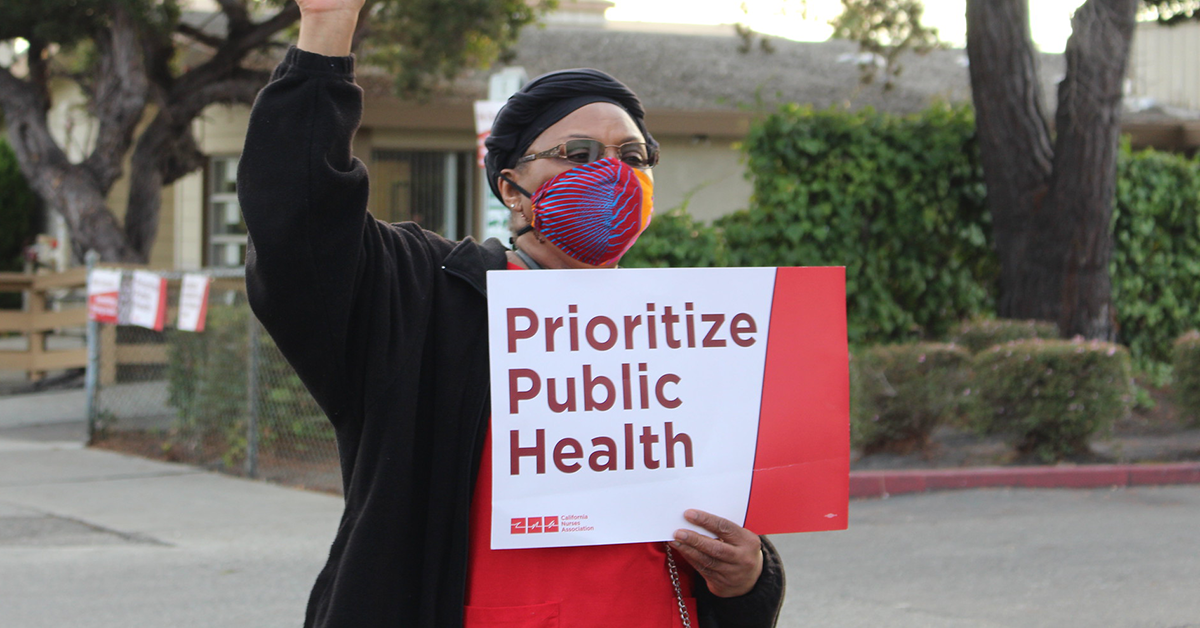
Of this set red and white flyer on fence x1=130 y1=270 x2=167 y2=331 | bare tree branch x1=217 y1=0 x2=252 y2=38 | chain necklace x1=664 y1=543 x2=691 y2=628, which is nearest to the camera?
chain necklace x1=664 y1=543 x2=691 y2=628

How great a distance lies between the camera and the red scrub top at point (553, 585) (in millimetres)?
1838

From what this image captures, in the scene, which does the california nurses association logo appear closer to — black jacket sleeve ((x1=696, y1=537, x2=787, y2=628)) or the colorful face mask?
black jacket sleeve ((x1=696, y1=537, x2=787, y2=628))

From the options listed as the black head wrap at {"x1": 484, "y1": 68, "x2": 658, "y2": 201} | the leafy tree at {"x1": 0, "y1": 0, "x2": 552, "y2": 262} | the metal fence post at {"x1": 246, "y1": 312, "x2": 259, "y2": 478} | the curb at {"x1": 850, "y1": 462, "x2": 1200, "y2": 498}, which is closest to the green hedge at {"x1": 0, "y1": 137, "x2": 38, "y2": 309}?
the leafy tree at {"x1": 0, "y1": 0, "x2": 552, "y2": 262}

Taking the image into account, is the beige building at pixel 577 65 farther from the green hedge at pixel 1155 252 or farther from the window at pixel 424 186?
the green hedge at pixel 1155 252

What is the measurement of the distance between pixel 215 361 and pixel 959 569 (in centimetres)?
633

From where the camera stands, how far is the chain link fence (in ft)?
30.7

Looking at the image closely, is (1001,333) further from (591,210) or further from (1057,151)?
(591,210)

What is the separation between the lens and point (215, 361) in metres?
9.95

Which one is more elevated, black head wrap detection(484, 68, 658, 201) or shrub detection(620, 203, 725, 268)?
black head wrap detection(484, 68, 658, 201)

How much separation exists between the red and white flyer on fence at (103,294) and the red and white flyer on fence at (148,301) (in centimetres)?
22

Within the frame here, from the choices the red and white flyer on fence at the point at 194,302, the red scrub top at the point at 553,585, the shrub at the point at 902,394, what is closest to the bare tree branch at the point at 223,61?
the red and white flyer on fence at the point at 194,302

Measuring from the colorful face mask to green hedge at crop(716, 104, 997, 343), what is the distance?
9.13m

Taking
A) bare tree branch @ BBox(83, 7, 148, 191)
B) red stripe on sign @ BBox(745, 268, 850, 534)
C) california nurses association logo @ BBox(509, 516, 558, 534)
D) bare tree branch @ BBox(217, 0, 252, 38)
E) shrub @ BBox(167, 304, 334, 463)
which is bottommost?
shrub @ BBox(167, 304, 334, 463)

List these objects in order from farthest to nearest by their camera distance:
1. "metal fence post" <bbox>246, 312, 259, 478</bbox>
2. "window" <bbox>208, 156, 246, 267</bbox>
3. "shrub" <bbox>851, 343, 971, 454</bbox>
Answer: "window" <bbox>208, 156, 246, 267</bbox>
"metal fence post" <bbox>246, 312, 259, 478</bbox>
"shrub" <bbox>851, 343, 971, 454</bbox>
